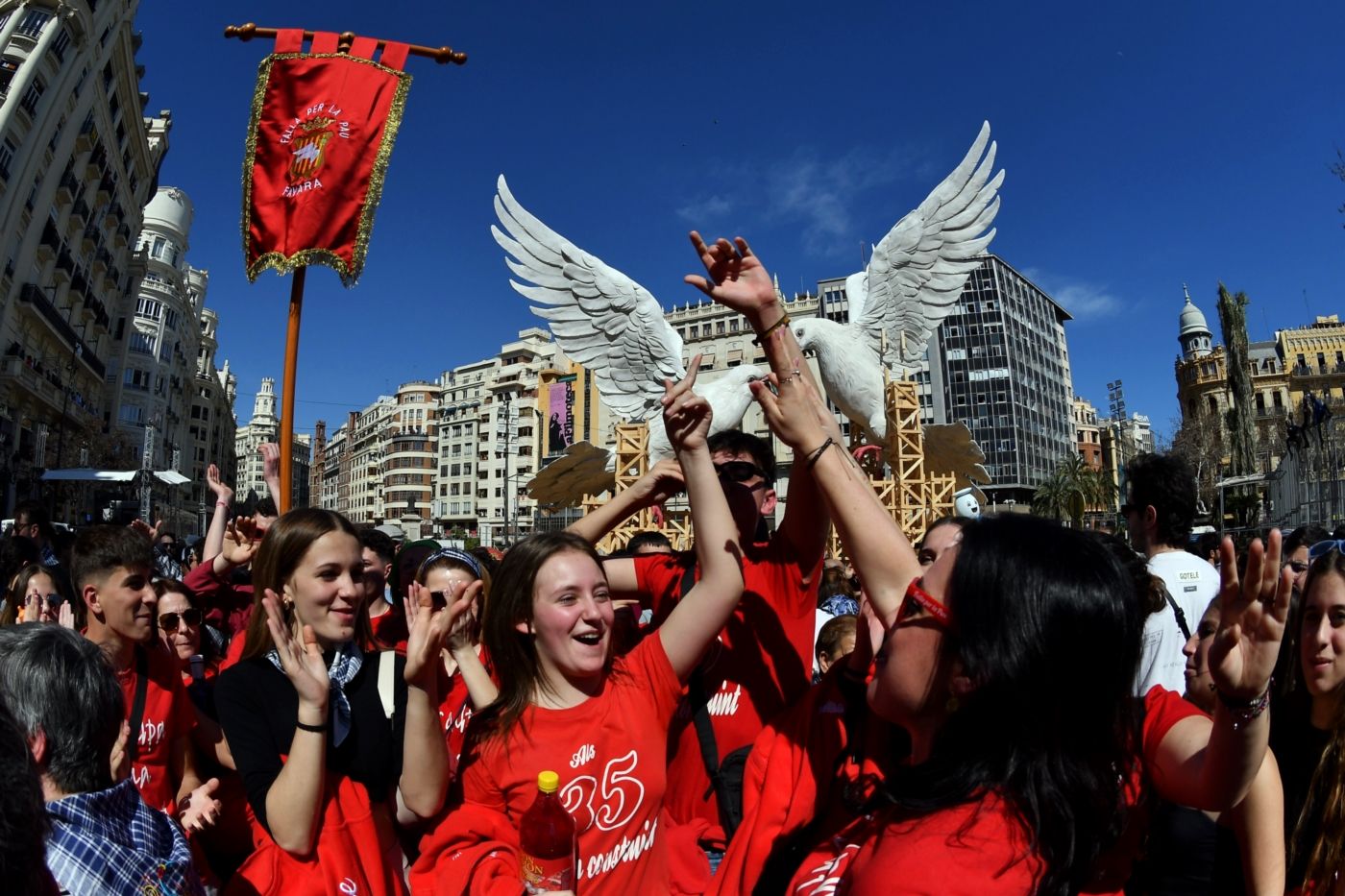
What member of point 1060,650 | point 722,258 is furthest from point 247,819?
point 1060,650

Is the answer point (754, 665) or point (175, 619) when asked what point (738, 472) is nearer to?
point (754, 665)

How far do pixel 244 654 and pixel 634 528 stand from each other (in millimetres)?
13702

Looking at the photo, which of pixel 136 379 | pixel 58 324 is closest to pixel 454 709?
pixel 58 324

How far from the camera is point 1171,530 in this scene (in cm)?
360

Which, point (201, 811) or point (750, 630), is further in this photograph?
point (750, 630)

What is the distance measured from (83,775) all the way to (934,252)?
928 cm

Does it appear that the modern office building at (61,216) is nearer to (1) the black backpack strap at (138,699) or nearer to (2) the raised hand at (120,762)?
(1) the black backpack strap at (138,699)

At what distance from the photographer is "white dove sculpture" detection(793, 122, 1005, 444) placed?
9008 mm

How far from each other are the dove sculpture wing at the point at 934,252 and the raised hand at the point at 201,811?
8383 millimetres

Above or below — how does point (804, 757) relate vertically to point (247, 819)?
above

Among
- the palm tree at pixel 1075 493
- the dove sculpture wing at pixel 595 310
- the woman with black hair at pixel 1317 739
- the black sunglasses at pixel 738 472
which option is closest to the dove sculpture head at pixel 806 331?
the dove sculpture wing at pixel 595 310

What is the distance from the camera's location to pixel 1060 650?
125 cm

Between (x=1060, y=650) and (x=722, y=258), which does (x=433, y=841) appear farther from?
(x=722, y=258)

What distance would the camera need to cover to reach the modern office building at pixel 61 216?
1009 inches
